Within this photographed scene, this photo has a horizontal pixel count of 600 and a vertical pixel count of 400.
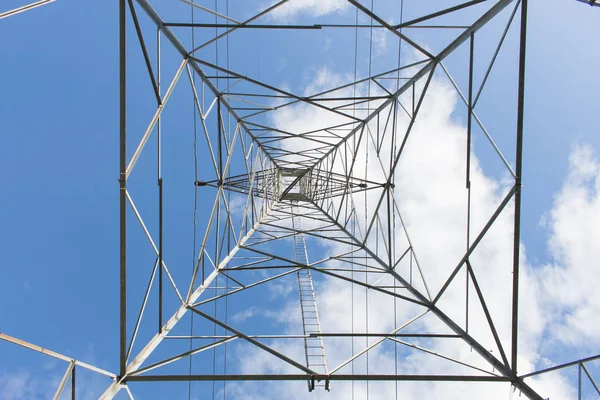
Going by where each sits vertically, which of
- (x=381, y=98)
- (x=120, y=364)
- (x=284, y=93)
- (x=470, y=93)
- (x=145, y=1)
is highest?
(x=381, y=98)

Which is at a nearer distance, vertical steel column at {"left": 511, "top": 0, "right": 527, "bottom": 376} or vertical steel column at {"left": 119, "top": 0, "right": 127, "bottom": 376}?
vertical steel column at {"left": 119, "top": 0, "right": 127, "bottom": 376}

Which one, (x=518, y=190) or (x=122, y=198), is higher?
(x=518, y=190)

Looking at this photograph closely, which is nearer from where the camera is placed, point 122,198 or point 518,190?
point 122,198

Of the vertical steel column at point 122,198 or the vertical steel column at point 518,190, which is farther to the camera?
the vertical steel column at point 518,190

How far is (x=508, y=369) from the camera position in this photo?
6180 millimetres

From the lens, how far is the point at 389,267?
1062 centimetres

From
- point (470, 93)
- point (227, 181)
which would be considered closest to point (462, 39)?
point (470, 93)

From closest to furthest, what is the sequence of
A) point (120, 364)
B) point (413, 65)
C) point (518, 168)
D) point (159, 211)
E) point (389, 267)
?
point (120, 364) → point (518, 168) → point (159, 211) → point (413, 65) → point (389, 267)

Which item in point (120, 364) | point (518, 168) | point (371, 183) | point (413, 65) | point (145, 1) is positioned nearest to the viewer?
point (120, 364)

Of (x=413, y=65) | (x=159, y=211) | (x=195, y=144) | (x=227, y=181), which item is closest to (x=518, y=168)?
(x=413, y=65)

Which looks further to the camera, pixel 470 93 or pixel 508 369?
pixel 470 93

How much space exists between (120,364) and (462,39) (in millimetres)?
8134

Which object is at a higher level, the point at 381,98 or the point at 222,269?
the point at 381,98

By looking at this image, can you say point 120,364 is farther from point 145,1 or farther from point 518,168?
point 518,168
